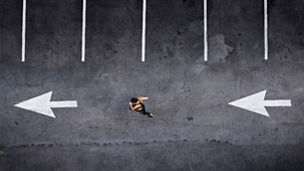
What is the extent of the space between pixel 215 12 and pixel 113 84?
165 inches

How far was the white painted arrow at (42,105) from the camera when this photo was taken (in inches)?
332

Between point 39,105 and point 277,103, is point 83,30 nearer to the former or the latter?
point 39,105

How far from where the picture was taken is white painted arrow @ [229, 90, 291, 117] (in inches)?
328

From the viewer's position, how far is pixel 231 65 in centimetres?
838

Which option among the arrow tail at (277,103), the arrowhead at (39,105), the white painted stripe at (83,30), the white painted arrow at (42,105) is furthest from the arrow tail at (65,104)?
the arrow tail at (277,103)

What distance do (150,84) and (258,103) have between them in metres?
3.65

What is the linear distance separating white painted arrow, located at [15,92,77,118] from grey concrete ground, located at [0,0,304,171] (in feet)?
0.56

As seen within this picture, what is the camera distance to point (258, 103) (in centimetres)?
834

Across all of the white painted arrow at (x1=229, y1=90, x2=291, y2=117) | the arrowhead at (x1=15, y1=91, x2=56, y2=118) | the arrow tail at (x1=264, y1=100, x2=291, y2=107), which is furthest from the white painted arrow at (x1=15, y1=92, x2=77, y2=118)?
the arrow tail at (x1=264, y1=100, x2=291, y2=107)

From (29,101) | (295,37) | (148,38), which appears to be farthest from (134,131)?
(295,37)

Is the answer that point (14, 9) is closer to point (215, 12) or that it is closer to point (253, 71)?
point (215, 12)

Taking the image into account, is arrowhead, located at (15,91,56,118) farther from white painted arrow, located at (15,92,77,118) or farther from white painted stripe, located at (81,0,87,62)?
white painted stripe, located at (81,0,87,62)

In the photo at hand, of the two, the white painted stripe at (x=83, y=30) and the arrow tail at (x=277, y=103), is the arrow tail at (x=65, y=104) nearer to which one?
the white painted stripe at (x=83, y=30)

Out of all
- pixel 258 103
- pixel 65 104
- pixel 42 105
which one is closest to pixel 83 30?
pixel 65 104
